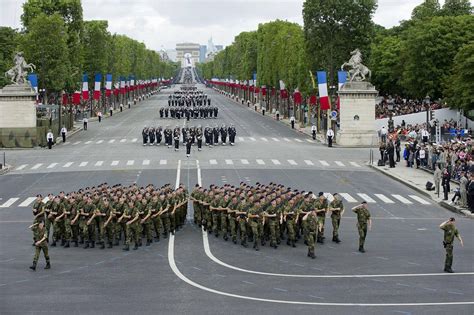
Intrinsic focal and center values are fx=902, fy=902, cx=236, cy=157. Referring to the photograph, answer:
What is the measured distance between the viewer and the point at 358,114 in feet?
225

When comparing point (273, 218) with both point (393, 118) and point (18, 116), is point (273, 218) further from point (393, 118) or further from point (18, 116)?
point (393, 118)

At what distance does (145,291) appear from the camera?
70.9ft

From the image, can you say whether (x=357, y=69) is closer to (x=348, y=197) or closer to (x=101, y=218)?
(x=348, y=197)

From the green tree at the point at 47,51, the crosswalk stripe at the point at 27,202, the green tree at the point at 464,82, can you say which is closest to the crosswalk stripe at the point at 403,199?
the crosswalk stripe at the point at 27,202

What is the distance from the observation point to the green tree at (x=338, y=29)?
8000 centimetres

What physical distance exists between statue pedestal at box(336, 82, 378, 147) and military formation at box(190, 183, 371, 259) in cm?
3883

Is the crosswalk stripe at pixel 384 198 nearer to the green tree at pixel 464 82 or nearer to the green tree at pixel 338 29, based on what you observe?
the green tree at pixel 464 82

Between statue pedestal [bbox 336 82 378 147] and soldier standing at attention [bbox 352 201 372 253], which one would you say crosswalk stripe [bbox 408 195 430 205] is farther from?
statue pedestal [bbox 336 82 378 147]

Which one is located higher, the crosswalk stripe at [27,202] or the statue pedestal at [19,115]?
the statue pedestal at [19,115]

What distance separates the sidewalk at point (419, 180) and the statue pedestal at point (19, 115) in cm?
2822

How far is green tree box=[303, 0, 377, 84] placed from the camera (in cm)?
8000

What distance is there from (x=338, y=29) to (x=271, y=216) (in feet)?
181

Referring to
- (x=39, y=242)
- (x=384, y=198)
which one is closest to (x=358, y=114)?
(x=384, y=198)

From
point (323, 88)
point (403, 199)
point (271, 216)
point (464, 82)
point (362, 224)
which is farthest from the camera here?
point (464, 82)
